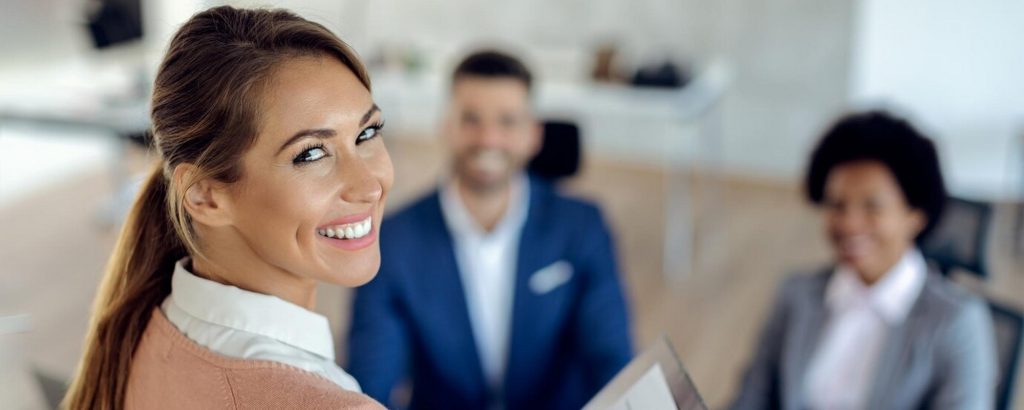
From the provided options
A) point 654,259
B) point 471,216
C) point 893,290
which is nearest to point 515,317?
point 471,216

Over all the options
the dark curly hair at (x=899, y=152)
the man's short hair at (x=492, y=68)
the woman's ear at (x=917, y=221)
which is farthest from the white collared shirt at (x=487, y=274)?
the woman's ear at (x=917, y=221)

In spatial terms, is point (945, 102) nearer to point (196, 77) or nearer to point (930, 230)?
point (930, 230)

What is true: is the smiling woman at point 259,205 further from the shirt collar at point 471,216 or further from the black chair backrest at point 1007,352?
the black chair backrest at point 1007,352

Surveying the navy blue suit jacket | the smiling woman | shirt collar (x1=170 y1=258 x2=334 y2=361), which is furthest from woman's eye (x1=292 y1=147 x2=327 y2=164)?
the navy blue suit jacket

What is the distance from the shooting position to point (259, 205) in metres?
0.80

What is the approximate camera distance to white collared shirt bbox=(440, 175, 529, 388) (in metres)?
2.12

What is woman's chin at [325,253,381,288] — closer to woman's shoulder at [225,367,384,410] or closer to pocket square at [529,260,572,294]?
woman's shoulder at [225,367,384,410]

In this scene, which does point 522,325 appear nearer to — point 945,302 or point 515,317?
point 515,317

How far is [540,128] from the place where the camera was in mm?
3316

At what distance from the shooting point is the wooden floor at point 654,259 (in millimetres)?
3732

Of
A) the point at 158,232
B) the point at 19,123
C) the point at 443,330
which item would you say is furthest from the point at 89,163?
the point at 158,232

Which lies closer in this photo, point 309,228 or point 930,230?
point 309,228

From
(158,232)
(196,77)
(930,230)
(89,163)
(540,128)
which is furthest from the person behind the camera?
(89,163)

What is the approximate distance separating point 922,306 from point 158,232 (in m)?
1.43
